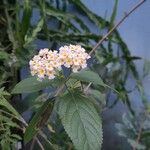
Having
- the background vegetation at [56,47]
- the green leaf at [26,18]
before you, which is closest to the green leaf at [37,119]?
the background vegetation at [56,47]

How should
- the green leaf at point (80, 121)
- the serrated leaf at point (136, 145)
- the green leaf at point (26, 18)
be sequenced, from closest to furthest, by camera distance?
the green leaf at point (80, 121), the green leaf at point (26, 18), the serrated leaf at point (136, 145)

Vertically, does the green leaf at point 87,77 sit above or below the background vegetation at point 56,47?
above

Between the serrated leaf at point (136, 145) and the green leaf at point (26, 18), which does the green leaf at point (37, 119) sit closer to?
the green leaf at point (26, 18)

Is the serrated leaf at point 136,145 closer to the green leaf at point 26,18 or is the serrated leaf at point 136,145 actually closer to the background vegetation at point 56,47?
the background vegetation at point 56,47

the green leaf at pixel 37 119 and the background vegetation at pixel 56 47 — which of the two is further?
the background vegetation at pixel 56 47

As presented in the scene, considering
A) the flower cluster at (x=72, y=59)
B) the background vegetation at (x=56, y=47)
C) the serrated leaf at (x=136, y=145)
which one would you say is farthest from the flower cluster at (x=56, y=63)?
the serrated leaf at (x=136, y=145)

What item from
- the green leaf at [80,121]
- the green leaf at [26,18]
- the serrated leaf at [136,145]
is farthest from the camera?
the serrated leaf at [136,145]

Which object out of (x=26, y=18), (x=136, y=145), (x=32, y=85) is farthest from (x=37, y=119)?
(x=136, y=145)

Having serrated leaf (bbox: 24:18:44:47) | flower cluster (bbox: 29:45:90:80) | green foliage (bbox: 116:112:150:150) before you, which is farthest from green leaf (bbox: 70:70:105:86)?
green foliage (bbox: 116:112:150:150)

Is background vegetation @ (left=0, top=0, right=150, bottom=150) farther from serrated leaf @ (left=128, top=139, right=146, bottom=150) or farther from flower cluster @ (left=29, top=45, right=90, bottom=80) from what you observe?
flower cluster @ (left=29, top=45, right=90, bottom=80)

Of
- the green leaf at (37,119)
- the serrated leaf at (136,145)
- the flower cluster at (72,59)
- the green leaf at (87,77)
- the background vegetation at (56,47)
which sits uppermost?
the flower cluster at (72,59)

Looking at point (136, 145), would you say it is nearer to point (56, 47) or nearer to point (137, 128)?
point (137, 128)
